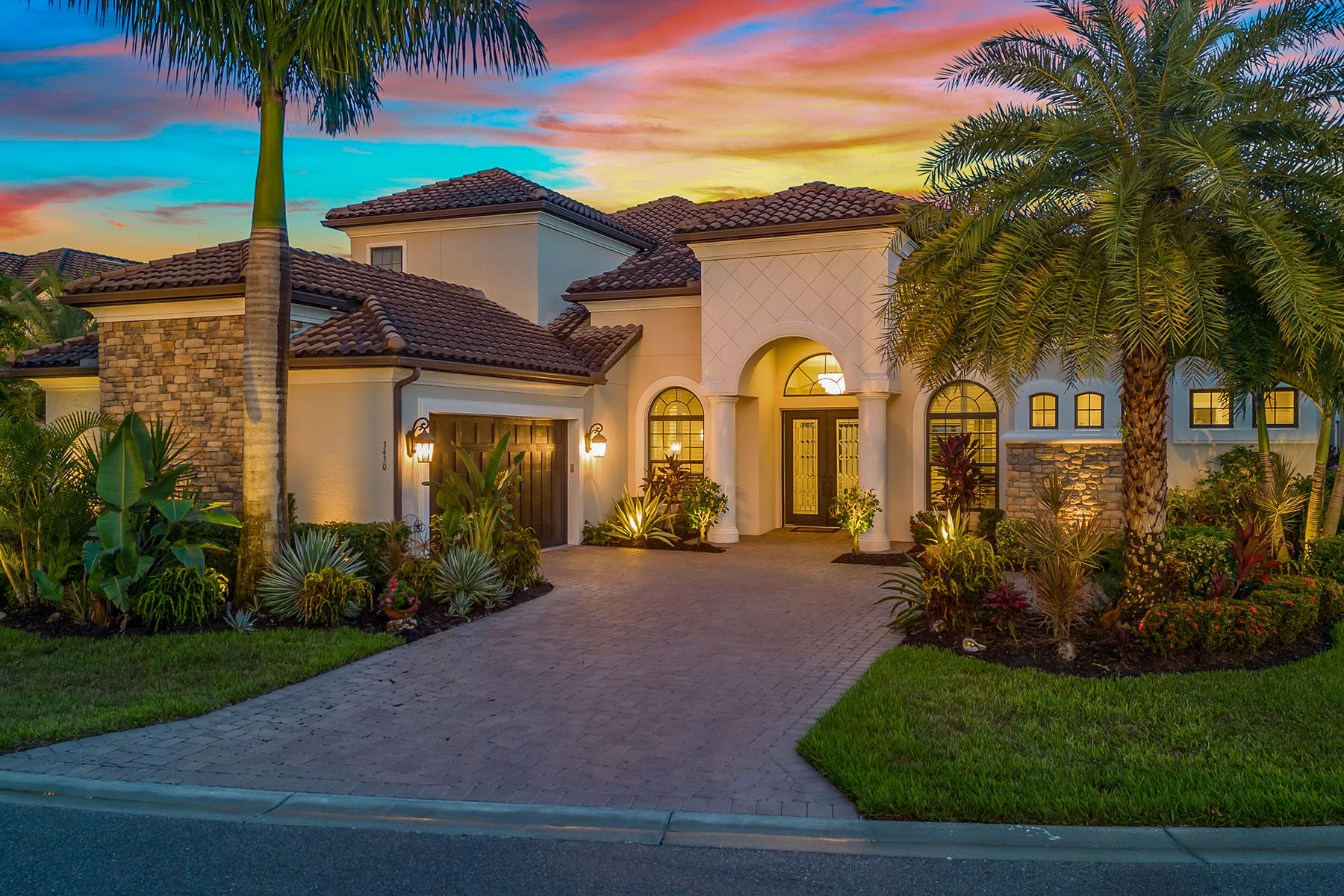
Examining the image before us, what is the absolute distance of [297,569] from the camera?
413 inches

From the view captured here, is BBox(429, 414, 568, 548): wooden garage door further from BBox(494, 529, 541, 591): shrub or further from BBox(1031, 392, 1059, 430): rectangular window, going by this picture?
BBox(1031, 392, 1059, 430): rectangular window

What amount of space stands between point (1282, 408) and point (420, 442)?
1390cm

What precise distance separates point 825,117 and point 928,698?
9933 mm

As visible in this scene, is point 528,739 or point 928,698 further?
point 928,698

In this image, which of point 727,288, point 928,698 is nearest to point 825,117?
point 727,288

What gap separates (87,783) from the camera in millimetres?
5930

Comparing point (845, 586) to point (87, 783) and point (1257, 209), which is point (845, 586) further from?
point (87, 783)

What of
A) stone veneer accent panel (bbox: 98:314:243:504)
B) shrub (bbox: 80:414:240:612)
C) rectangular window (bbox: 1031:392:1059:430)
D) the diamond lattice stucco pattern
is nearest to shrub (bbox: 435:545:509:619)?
shrub (bbox: 80:414:240:612)

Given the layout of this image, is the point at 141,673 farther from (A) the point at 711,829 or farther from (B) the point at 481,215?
(B) the point at 481,215

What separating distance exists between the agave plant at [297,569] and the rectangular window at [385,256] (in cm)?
1148

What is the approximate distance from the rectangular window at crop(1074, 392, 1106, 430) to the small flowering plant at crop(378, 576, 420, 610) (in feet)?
38.7

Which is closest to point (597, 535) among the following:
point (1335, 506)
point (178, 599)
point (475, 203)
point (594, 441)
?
point (594, 441)

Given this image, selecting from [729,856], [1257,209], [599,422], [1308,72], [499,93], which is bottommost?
[729,856]

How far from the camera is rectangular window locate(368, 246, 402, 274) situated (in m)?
21.2
